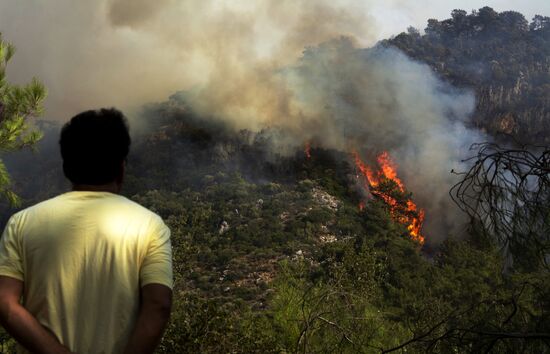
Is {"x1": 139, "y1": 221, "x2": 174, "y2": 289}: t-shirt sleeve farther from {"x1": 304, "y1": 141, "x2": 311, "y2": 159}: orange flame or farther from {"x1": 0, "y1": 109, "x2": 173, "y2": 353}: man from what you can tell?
{"x1": 304, "y1": 141, "x2": 311, "y2": 159}: orange flame

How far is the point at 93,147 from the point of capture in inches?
62.9

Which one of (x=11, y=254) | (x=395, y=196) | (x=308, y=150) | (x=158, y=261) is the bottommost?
(x=11, y=254)

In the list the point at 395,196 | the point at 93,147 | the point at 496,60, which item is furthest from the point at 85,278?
the point at 496,60

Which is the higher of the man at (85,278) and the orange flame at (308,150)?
the orange flame at (308,150)

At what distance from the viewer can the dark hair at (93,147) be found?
5.24 feet

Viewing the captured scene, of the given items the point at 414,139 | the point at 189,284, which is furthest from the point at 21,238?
the point at 414,139

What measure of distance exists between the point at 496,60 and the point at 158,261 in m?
90.7

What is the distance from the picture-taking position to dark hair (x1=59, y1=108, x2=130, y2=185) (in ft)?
5.24

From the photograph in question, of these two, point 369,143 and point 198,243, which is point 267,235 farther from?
point 369,143

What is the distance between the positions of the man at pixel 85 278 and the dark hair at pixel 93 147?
0.29 feet

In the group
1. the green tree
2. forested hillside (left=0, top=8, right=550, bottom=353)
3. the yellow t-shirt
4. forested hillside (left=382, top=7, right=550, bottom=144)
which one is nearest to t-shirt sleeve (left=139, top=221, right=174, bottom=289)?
the yellow t-shirt

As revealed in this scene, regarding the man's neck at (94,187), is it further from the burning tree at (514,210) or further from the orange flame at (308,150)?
the orange flame at (308,150)

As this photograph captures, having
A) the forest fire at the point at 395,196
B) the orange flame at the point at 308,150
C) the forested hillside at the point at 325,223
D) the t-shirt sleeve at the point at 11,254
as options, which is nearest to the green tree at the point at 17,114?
the forested hillside at the point at 325,223

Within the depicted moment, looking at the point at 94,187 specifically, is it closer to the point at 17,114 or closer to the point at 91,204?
the point at 91,204
